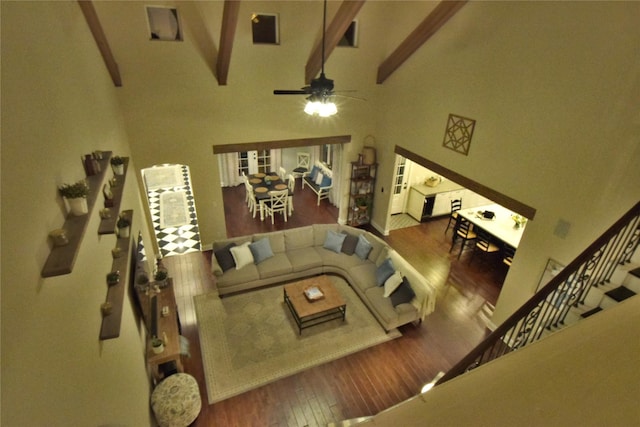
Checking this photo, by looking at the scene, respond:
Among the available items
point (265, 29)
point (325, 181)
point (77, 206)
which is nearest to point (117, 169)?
point (77, 206)

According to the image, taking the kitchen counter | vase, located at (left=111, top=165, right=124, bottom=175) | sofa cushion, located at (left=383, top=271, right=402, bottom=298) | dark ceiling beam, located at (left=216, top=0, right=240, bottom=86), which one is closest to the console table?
vase, located at (left=111, top=165, right=124, bottom=175)

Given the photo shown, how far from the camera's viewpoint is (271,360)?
504 centimetres

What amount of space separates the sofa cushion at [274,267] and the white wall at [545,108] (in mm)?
3602

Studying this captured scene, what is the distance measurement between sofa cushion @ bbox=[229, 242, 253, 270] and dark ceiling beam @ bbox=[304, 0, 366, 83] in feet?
11.8

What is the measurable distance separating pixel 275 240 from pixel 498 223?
4741 mm

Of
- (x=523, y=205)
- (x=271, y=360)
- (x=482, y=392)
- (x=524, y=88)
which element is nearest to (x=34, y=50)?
(x=482, y=392)

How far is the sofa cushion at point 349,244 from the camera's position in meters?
6.86

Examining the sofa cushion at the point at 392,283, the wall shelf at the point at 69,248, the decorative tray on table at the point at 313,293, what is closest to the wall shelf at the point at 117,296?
the wall shelf at the point at 69,248

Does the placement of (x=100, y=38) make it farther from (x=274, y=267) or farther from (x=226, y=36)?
(x=274, y=267)

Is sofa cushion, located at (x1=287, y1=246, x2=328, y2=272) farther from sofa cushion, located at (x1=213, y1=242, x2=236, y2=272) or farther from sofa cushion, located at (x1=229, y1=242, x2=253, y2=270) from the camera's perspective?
sofa cushion, located at (x1=213, y1=242, x2=236, y2=272)

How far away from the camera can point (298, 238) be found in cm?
697

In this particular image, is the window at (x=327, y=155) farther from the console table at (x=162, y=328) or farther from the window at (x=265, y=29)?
the console table at (x=162, y=328)

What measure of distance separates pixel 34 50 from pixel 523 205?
5.68 metres

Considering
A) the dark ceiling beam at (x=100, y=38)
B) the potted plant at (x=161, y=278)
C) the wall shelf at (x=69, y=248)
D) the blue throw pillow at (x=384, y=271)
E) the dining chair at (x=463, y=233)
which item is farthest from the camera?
the dining chair at (x=463, y=233)
